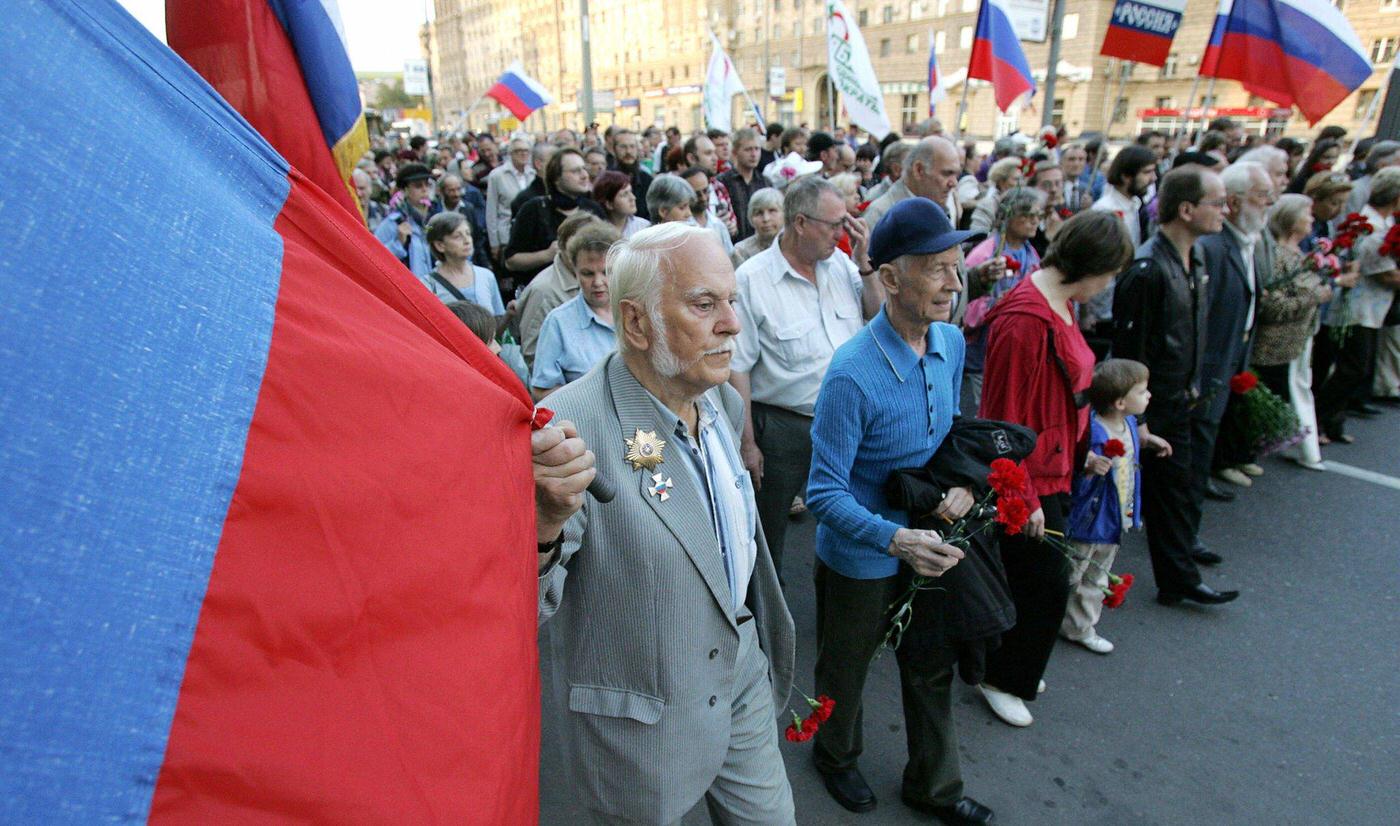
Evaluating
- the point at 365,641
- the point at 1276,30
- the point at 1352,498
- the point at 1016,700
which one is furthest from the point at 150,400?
the point at 1276,30

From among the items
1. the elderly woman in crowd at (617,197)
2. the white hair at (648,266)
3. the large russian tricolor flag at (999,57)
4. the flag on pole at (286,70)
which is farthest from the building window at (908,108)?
the flag on pole at (286,70)

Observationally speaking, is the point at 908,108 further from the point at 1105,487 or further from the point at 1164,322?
the point at 1105,487

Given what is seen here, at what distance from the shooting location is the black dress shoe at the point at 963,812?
2.65 metres

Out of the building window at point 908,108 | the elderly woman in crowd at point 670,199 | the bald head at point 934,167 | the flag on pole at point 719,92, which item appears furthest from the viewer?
the building window at point 908,108

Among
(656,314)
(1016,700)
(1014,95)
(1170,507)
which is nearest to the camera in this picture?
(656,314)

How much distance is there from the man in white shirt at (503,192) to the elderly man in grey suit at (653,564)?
6.65m

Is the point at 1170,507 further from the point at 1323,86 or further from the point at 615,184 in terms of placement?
the point at 1323,86

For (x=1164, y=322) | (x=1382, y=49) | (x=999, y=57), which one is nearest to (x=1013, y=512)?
(x=1164, y=322)

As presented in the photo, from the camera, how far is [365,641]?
0.79 metres

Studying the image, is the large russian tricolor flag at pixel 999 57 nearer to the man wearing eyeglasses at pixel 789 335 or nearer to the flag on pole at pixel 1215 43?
the flag on pole at pixel 1215 43

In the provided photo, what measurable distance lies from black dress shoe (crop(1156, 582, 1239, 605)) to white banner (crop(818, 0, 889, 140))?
7.37 metres

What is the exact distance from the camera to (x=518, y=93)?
13609 mm

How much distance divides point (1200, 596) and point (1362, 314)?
3484 millimetres

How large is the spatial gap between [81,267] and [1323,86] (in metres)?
9.22
